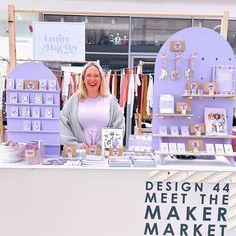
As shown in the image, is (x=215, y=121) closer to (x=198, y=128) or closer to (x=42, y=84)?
(x=198, y=128)

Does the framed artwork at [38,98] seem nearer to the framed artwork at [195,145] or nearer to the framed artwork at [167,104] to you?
the framed artwork at [167,104]

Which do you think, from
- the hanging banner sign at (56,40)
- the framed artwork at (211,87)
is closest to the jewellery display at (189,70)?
the framed artwork at (211,87)

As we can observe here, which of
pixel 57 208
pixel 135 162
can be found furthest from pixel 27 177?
pixel 135 162

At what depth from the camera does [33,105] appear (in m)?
1.90

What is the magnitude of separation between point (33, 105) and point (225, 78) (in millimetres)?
1303

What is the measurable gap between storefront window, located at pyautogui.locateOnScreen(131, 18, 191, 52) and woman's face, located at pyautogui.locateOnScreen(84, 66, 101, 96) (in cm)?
494

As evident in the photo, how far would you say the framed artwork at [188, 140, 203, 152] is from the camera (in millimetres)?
1916

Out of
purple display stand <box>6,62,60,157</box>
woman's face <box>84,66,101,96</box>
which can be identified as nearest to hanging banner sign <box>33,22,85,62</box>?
woman's face <box>84,66,101,96</box>

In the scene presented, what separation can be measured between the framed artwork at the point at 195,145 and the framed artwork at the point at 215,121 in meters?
0.09

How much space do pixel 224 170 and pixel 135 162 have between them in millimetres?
536

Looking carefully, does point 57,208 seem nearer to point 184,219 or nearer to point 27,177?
point 27,177

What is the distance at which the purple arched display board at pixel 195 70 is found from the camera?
199 centimetres

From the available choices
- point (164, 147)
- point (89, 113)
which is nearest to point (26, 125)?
point (89, 113)

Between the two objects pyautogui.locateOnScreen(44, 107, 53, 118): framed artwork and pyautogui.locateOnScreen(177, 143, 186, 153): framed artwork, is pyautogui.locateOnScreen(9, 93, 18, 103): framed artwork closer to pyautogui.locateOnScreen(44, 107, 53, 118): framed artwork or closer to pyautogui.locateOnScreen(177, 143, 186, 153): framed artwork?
pyautogui.locateOnScreen(44, 107, 53, 118): framed artwork
